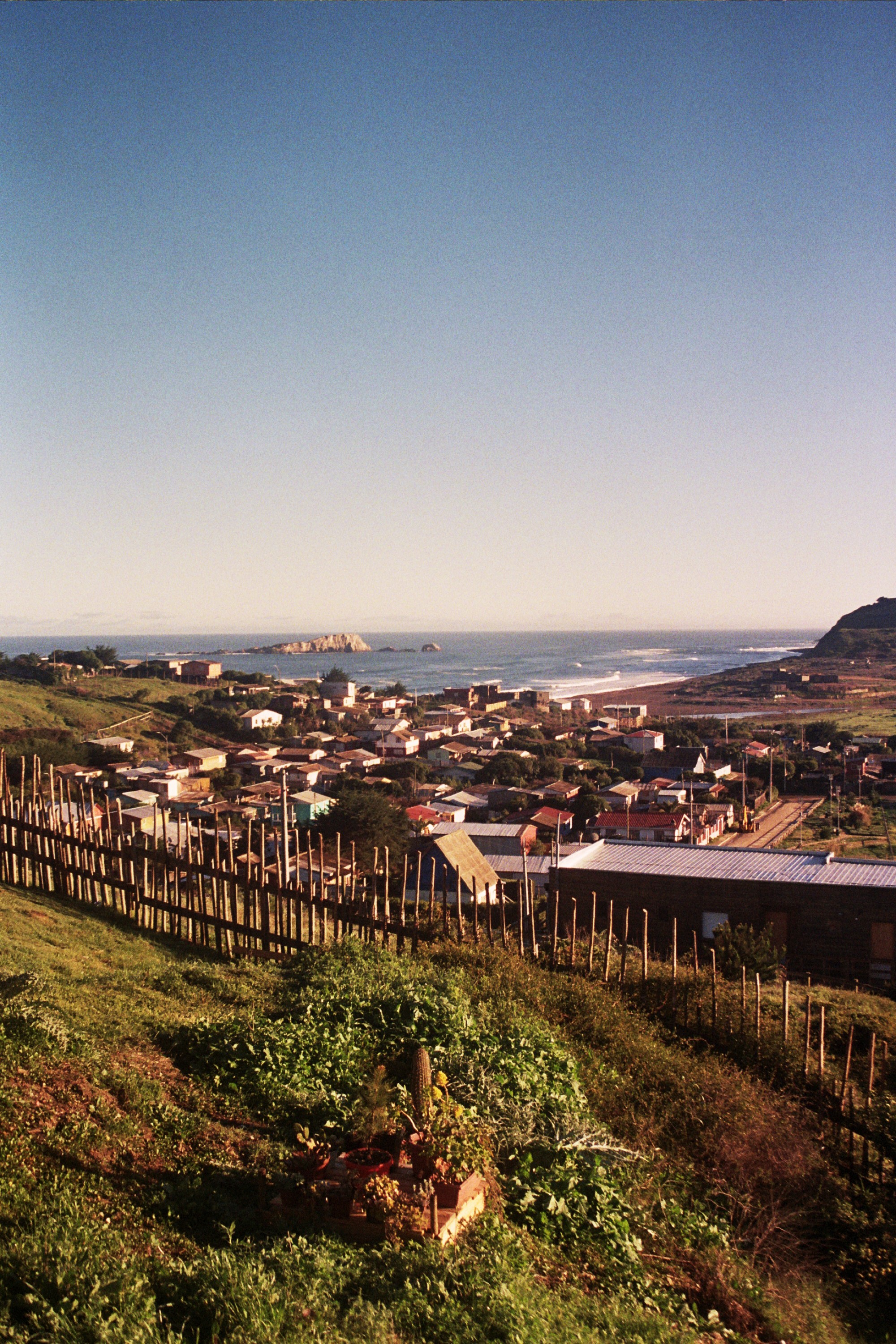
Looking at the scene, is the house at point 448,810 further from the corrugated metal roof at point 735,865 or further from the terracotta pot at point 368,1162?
the terracotta pot at point 368,1162

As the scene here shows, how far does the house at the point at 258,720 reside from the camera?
59.3m

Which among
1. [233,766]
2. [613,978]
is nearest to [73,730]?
[233,766]

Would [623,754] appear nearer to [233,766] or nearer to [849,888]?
[233,766]

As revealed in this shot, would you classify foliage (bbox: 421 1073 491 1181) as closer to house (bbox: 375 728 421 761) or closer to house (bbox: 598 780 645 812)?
house (bbox: 598 780 645 812)

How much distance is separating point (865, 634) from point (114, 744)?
116 m

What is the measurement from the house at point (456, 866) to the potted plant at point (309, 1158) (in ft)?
47.3

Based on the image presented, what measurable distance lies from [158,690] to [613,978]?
62.3 m

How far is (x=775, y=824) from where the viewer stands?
3650 centimetres

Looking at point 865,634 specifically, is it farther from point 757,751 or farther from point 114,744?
point 114,744

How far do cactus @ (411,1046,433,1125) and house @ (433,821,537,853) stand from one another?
21.5m

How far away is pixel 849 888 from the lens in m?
17.5

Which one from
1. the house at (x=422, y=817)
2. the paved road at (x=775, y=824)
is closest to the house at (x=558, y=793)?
the house at (x=422, y=817)

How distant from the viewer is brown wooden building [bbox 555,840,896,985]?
17.3 meters

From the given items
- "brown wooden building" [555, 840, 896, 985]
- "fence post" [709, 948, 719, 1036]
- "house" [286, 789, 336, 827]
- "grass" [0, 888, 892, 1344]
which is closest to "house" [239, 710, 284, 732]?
"house" [286, 789, 336, 827]
